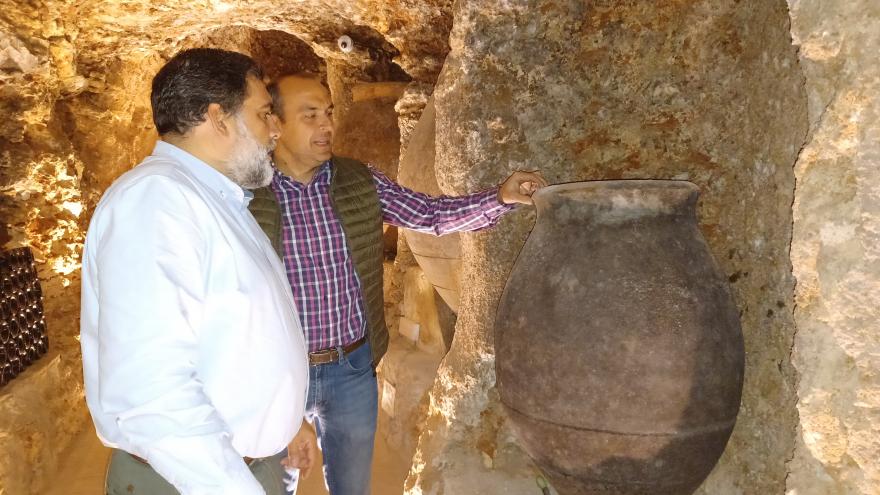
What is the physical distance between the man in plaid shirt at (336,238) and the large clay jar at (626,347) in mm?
439

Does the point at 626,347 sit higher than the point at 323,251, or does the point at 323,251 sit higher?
the point at 626,347

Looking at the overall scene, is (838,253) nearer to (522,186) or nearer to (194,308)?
(522,186)

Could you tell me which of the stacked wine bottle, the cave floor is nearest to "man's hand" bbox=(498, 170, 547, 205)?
the cave floor

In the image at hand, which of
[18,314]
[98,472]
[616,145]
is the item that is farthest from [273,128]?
[98,472]

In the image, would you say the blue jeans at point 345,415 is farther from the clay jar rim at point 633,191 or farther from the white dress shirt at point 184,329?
the clay jar rim at point 633,191

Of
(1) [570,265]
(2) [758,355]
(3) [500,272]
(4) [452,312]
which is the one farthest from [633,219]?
(4) [452,312]

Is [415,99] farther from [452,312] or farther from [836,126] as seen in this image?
[836,126]

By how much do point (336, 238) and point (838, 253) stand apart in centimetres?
141

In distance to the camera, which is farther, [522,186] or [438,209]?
[438,209]

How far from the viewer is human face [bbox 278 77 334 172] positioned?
2107 millimetres

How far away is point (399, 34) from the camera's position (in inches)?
179

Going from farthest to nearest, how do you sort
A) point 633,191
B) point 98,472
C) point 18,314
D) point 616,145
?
point 98,472 < point 18,314 < point 616,145 < point 633,191

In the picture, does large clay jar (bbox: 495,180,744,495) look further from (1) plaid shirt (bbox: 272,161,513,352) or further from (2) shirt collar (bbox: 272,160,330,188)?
(2) shirt collar (bbox: 272,160,330,188)

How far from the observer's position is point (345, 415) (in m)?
2.20
